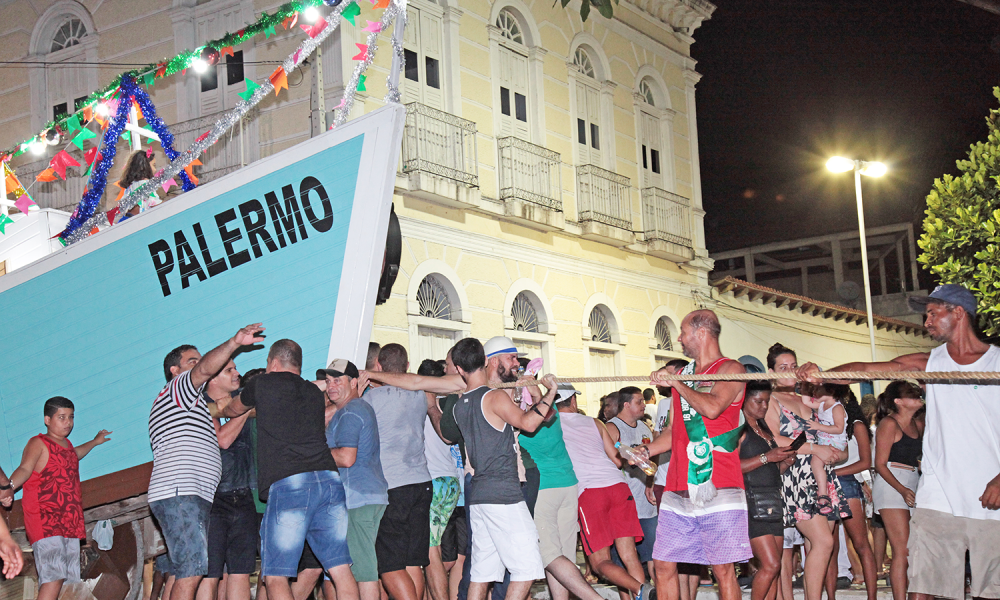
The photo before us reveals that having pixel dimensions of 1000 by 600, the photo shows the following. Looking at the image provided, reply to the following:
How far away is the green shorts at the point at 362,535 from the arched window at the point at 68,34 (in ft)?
39.7

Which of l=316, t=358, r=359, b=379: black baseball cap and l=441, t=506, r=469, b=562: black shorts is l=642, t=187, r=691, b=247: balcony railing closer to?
l=441, t=506, r=469, b=562: black shorts

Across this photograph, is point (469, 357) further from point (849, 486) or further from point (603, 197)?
point (603, 197)

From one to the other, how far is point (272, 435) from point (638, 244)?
41.5 feet

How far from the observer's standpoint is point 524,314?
15203 mm

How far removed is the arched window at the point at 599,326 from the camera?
16.6 metres

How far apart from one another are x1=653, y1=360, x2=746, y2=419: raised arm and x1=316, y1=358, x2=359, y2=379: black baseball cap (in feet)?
6.86

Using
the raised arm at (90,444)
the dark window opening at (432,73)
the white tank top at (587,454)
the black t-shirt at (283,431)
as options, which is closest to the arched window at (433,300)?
the dark window opening at (432,73)

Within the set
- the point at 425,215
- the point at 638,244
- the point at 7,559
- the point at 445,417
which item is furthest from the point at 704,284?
the point at 7,559

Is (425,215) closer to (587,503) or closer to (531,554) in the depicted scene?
(587,503)

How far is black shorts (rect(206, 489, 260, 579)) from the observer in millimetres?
6101

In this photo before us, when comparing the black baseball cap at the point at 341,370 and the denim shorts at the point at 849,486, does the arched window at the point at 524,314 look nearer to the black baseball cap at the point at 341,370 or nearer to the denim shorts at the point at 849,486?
the denim shorts at the point at 849,486

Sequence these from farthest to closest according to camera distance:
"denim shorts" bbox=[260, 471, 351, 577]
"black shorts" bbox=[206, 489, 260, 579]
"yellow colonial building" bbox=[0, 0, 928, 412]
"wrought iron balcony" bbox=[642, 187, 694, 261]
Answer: "wrought iron balcony" bbox=[642, 187, 694, 261] < "yellow colonial building" bbox=[0, 0, 928, 412] < "black shorts" bbox=[206, 489, 260, 579] < "denim shorts" bbox=[260, 471, 351, 577]

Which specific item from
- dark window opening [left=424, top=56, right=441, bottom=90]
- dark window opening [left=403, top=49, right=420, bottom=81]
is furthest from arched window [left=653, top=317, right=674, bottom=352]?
dark window opening [left=403, top=49, right=420, bottom=81]

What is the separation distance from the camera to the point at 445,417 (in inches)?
239
